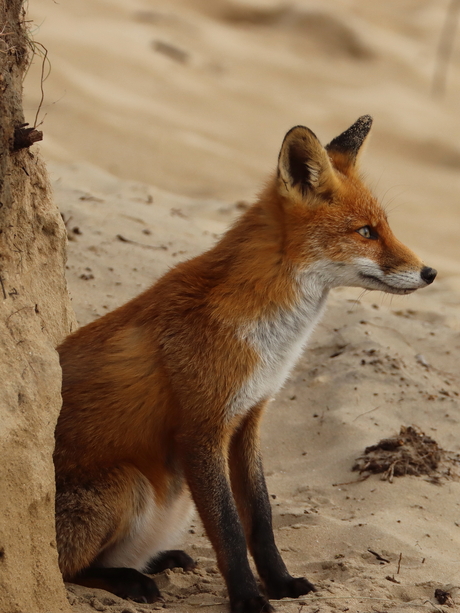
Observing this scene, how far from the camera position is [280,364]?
415cm

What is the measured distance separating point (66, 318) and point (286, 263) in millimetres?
1480

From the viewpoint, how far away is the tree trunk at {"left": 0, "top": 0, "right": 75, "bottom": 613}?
129 inches

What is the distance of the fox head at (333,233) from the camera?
4.13 m

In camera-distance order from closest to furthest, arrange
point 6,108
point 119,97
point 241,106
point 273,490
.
A: 1. point 6,108
2. point 273,490
3. point 119,97
4. point 241,106

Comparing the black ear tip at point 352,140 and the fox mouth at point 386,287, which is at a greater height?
the black ear tip at point 352,140

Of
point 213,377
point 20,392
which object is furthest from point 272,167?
point 20,392

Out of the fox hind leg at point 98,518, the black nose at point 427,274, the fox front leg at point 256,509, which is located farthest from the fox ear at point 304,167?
the fox hind leg at point 98,518

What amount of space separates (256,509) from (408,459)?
5.22 feet

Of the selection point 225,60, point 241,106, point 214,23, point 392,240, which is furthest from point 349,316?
point 214,23

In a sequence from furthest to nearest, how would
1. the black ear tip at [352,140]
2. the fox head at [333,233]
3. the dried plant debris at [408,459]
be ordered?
the dried plant debris at [408,459] → the black ear tip at [352,140] → the fox head at [333,233]

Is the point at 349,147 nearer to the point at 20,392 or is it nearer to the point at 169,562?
the point at 20,392

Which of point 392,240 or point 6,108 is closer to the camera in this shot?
point 6,108

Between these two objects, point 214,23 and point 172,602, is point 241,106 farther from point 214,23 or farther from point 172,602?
point 172,602

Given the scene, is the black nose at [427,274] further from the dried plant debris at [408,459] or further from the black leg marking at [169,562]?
the black leg marking at [169,562]
